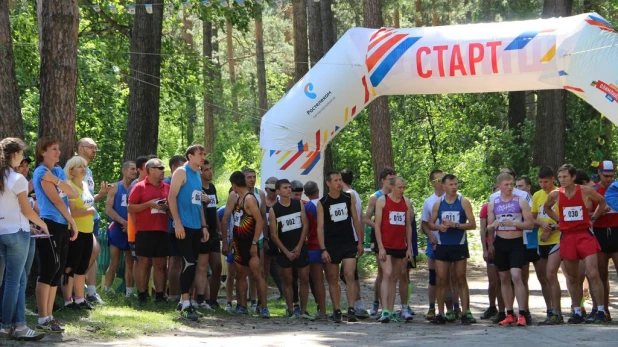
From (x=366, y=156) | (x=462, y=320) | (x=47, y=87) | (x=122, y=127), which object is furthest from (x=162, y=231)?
(x=366, y=156)

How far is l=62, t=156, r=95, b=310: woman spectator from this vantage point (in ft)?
33.8

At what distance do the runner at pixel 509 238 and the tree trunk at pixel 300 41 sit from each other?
473 inches

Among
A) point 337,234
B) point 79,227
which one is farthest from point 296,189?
point 79,227

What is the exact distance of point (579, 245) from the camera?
439 inches

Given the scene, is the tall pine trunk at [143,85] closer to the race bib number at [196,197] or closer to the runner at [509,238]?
the race bib number at [196,197]

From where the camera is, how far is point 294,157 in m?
15.5

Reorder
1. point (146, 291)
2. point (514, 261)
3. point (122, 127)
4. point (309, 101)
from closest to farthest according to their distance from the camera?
point (514, 261), point (146, 291), point (309, 101), point (122, 127)

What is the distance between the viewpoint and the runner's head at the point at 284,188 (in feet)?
38.5

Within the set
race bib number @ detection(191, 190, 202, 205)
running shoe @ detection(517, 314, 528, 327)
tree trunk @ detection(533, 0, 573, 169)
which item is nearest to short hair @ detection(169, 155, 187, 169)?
race bib number @ detection(191, 190, 202, 205)

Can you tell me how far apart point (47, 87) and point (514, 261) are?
19.0 ft

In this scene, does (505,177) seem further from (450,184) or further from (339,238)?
(339,238)

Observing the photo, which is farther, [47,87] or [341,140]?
[341,140]

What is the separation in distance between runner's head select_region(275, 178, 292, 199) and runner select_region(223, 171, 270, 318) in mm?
337

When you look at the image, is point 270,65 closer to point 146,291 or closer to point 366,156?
point 366,156
